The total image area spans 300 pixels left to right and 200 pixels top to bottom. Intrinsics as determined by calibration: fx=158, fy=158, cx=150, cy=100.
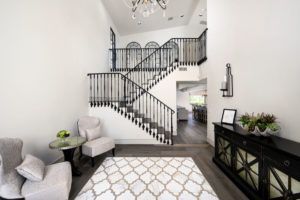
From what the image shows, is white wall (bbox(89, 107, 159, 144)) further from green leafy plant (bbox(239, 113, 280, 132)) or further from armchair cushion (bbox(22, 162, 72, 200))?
green leafy plant (bbox(239, 113, 280, 132))

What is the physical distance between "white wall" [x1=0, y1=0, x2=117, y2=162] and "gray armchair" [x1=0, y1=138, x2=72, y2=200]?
419mm

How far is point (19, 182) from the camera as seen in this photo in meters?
2.11

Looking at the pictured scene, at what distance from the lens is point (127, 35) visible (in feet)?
32.1

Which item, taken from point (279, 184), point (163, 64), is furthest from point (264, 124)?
point (163, 64)

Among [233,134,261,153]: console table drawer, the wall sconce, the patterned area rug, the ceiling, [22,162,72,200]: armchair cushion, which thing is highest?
the ceiling

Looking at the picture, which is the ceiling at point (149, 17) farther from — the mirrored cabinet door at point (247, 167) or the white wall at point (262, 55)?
the mirrored cabinet door at point (247, 167)

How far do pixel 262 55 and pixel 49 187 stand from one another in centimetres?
387

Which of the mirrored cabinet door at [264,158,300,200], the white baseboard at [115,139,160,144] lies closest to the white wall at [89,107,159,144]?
the white baseboard at [115,139,160,144]

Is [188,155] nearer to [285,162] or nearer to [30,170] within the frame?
[285,162]

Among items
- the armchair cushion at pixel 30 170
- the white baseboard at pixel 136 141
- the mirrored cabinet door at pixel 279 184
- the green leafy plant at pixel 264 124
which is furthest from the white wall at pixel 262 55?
the armchair cushion at pixel 30 170

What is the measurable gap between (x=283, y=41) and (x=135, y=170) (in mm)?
3493

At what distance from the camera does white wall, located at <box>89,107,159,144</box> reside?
17.3ft

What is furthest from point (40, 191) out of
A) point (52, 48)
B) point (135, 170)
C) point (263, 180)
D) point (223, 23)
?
point (223, 23)

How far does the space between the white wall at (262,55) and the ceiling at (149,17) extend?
3.39 metres
